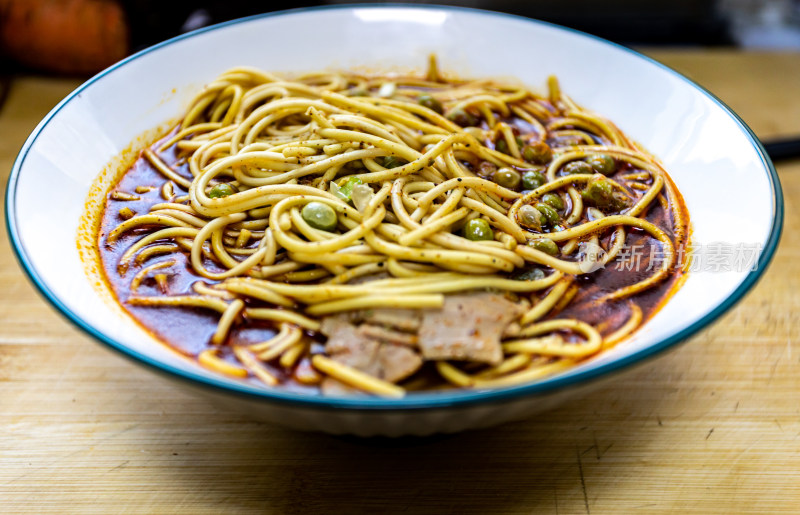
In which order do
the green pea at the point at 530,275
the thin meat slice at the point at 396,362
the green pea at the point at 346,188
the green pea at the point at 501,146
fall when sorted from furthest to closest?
1. the green pea at the point at 501,146
2. the green pea at the point at 346,188
3. the green pea at the point at 530,275
4. the thin meat slice at the point at 396,362

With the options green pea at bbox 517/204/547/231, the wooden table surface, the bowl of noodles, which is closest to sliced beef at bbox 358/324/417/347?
the bowl of noodles

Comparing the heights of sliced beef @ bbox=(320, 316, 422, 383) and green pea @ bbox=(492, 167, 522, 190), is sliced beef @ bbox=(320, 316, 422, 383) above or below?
below

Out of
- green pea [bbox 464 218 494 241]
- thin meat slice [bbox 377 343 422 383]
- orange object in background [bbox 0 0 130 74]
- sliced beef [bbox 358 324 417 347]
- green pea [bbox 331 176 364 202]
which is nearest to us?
thin meat slice [bbox 377 343 422 383]

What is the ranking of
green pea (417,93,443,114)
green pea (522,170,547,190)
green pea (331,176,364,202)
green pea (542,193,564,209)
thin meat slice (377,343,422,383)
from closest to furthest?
thin meat slice (377,343,422,383) < green pea (331,176,364,202) < green pea (542,193,564,209) < green pea (522,170,547,190) < green pea (417,93,443,114)

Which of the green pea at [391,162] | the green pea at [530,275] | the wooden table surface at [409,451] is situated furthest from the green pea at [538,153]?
the wooden table surface at [409,451]

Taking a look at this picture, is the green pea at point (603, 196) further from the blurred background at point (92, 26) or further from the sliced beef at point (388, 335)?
the blurred background at point (92, 26)

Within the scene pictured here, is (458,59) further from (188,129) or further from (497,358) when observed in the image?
(497,358)

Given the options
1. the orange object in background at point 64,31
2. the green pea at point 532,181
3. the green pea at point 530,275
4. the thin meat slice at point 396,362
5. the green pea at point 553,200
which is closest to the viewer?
the thin meat slice at point 396,362

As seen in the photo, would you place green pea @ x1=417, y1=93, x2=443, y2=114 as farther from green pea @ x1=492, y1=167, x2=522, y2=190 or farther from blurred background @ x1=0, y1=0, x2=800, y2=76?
blurred background @ x1=0, y1=0, x2=800, y2=76
